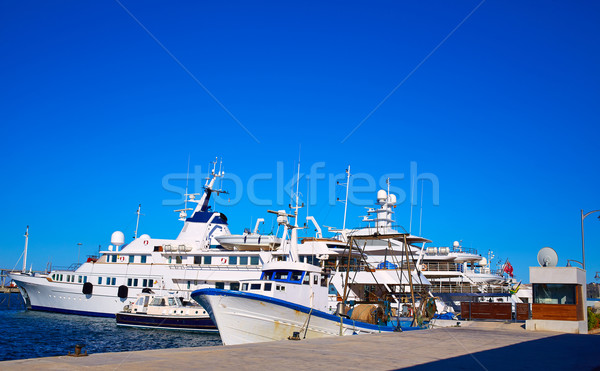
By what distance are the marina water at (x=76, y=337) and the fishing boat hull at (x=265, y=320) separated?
824 cm

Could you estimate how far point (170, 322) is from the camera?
40.7 meters

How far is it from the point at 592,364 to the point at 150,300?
121ft

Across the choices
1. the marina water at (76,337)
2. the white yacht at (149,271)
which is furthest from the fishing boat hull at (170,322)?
the white yacht at (149,271)

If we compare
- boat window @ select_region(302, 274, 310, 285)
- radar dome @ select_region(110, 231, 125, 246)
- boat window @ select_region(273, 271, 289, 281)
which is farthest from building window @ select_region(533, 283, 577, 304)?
radar dome @ select_region(110, 231, 125, 246)

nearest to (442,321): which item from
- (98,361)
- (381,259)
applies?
(98,361)

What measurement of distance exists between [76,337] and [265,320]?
17685mm

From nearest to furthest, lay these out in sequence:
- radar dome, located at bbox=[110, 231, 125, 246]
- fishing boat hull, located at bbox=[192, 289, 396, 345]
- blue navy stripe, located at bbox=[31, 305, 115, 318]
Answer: fishing boat hull, located at bbox=[192, 289, 396, 345] → blue navy stripe, located at bbox=[31, 305, 115, 318] → radar dome, located at bbox=[110, 231, 125, 246]

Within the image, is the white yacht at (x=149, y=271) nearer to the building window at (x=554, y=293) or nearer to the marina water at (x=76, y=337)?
the marina water at (x=76, y=337)

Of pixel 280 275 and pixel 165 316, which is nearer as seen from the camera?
Result: pixel 280 275

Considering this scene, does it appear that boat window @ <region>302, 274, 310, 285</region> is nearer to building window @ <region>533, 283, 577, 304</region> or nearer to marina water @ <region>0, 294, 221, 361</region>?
marina water @ <region>0, 294, 221, 361</region>

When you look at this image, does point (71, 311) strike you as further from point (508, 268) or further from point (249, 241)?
point (508, 268)

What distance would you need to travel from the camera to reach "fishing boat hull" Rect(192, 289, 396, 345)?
23.3 metres

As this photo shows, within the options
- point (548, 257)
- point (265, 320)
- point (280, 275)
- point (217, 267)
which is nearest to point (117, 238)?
point (217, 267)

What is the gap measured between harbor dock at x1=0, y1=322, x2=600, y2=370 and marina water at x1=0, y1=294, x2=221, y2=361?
17.5m
